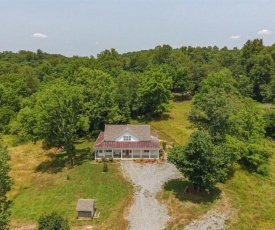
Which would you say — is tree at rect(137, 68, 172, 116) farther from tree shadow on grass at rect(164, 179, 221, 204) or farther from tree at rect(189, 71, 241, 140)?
tree shadow on grass at rect(164, 179, 221, 204)

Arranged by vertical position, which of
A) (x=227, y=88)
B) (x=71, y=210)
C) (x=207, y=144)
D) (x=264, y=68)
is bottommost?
(x=71, y=210)

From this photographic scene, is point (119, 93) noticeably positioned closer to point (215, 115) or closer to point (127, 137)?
point (127, 137)

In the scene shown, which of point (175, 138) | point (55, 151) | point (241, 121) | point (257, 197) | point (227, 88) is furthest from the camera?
point (227, 88)

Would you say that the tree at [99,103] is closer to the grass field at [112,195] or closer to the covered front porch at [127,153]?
the covered front porch at [127,153]

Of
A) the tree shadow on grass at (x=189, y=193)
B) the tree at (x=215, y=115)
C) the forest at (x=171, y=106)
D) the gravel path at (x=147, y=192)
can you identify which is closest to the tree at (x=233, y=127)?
the tree at (x=215, y=115)

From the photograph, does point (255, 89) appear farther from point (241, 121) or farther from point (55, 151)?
point (55, 151)

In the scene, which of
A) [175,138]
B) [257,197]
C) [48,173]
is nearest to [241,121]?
[257,197]

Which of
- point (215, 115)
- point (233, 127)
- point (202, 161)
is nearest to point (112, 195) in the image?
point (202, 161)
